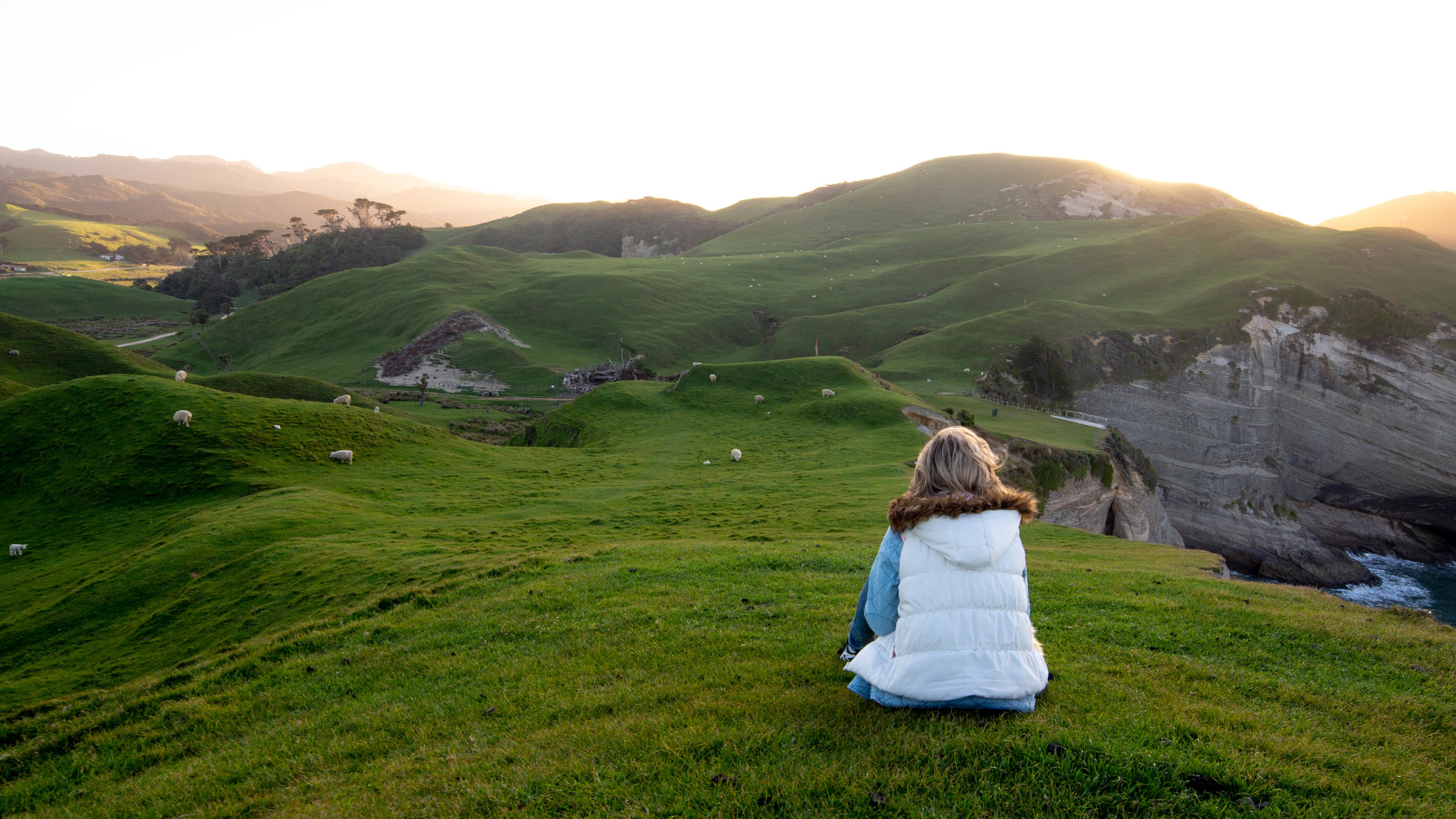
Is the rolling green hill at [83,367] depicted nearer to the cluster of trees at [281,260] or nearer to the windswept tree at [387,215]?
the cluster of trees at [281,260]

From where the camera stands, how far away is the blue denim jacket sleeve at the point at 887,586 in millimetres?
6828

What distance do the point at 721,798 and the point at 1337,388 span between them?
8660 centimetres

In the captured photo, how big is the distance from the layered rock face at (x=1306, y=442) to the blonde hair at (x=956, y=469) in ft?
222

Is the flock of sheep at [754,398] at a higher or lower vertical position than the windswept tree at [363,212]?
lower

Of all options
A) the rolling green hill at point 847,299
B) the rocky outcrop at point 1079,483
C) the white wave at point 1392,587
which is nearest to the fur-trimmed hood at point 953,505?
the rocky outcrop at point 1079,483

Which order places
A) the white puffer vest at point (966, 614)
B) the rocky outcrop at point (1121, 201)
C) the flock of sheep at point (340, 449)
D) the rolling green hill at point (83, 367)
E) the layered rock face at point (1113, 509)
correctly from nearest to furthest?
the white puffer vest at point (966, 614)
the flock of sheep at point (340, 449)
the layered rock face at point (1113, 509)
the rolling green hill at point (83, 367)
the rocky outcrop at point (1121, 201)

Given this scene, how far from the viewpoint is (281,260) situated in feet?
480

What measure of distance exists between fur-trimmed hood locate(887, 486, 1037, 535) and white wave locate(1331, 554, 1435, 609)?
63963 millimetres

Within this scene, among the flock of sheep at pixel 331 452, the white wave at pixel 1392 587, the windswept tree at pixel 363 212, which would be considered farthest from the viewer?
the windswept tree at pixel 363 212

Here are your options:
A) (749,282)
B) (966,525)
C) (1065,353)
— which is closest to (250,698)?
(966,525)

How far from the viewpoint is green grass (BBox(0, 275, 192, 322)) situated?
109m

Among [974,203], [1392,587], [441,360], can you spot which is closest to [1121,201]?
[974,203]

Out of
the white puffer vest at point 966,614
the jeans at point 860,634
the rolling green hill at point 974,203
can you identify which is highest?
the rolling green hill at point 974,203

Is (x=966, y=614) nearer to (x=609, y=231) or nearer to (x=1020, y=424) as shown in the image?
(x=1020, y=424)
